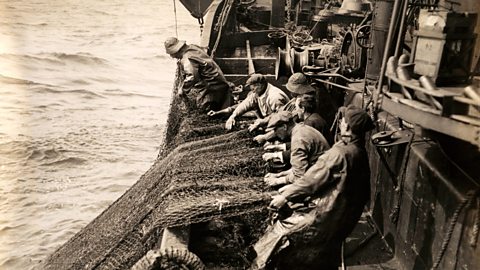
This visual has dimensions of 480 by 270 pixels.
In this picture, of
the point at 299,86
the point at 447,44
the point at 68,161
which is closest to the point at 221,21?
the point at 68,161

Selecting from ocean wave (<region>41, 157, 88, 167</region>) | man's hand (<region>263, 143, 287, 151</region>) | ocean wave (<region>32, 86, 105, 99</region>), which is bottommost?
ocean wave (<region>41, 157, 88, 167</region>)

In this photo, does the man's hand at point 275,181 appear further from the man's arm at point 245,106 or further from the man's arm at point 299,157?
the man's arm at point 245,106

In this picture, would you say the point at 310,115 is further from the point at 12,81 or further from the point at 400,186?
the point at 12,81

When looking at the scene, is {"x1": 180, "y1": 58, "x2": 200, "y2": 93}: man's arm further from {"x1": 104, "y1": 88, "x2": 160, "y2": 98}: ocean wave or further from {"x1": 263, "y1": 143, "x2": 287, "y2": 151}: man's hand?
{"x1": 104, "y1": 88, "x2": 160, "y2": 98}: ocean wave

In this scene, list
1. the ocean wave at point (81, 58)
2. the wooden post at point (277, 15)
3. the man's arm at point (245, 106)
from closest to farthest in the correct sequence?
the man's arm at point (245, 106)
the wooden post at point (277, 15)
the ocean wave at point (81, 58)

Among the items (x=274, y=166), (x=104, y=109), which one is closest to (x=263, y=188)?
(x=274, y=166)

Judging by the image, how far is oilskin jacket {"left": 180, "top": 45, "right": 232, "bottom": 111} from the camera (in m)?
A: 11.2

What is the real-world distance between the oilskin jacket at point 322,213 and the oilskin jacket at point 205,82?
602 centimetres

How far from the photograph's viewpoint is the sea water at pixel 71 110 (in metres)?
16.7

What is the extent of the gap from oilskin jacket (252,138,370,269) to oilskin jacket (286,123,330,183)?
2.00ft

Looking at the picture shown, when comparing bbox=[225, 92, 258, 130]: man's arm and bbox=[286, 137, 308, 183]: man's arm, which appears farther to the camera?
bbox=[225, 92, 258, 130]: man's arm

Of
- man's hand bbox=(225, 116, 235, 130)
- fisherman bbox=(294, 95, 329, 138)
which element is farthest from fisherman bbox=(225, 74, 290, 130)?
fisherman bbox=(294, 95, 329, 138)

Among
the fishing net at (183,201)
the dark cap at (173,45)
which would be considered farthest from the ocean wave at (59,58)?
the fishing net at (183,201)

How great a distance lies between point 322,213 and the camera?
5199 mm
